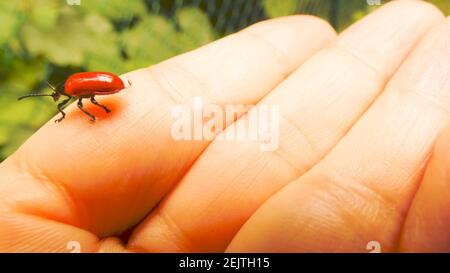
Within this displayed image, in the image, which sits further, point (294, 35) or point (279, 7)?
point (279, 7)

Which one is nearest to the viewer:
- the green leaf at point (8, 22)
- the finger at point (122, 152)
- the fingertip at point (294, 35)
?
the finger at point (122, 152)

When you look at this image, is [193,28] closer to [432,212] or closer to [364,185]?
[364,185]

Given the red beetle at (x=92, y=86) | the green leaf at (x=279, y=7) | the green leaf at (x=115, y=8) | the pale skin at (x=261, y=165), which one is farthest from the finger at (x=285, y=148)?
the green leaf at (x=115, y=8)

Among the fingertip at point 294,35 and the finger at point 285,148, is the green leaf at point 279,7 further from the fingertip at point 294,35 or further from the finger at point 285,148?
the finger at point 285,148

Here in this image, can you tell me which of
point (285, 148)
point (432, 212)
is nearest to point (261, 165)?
point (285, 148)

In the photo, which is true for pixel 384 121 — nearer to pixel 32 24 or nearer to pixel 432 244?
pixel 432 244
